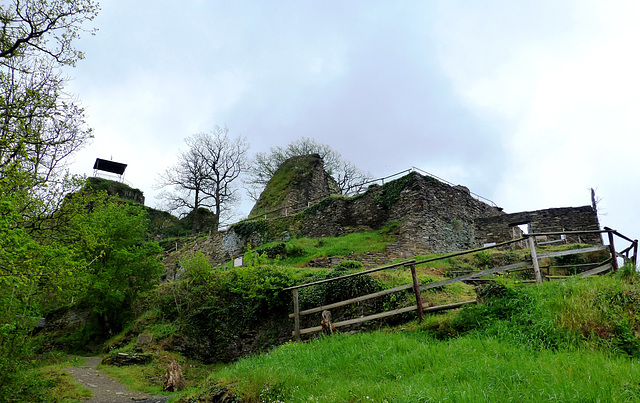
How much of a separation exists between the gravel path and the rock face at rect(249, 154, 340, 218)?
16384 millimetres

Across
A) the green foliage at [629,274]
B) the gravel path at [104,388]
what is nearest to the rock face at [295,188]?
the gravel path at [104,388]

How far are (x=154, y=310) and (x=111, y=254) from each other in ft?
8.36

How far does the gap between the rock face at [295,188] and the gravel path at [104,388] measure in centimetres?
1638

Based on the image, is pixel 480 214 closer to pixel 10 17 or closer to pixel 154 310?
pixel 154 310

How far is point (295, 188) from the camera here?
28219 millimetres

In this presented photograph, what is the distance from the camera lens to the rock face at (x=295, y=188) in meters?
26.9

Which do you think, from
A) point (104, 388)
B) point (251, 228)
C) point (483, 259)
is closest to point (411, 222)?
point (483, 259)

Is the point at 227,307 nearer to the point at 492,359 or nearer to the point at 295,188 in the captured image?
the point at 492,359

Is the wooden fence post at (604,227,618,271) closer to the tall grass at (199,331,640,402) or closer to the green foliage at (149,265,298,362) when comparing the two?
the tall grass at (199,331,640,402)

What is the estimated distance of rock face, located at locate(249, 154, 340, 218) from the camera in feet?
88.3

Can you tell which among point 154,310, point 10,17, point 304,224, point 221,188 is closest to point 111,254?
point 154,310

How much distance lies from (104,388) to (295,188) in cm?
2030

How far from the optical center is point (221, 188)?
3272 cm

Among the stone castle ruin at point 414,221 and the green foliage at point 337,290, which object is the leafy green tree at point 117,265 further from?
the stone castle ruin at point 414,221
